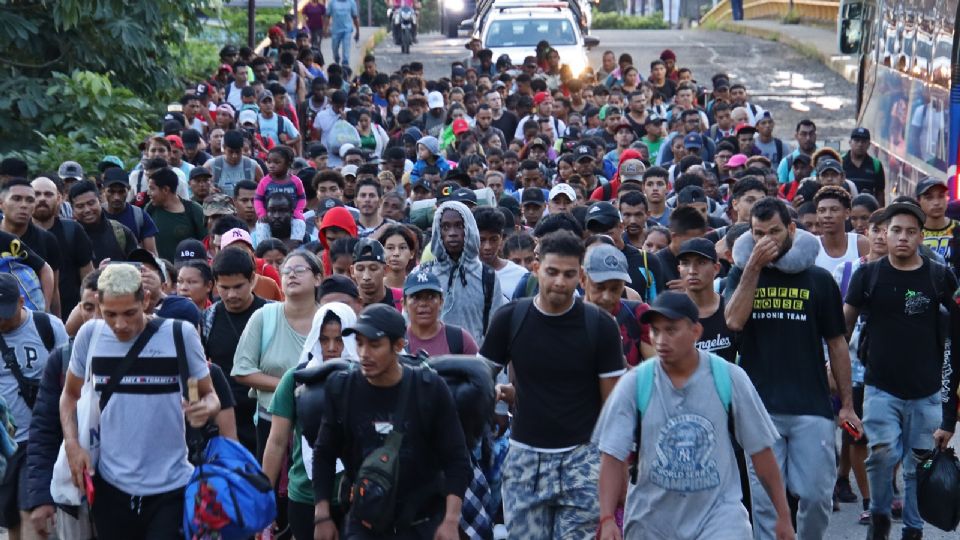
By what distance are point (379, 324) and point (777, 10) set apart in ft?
156

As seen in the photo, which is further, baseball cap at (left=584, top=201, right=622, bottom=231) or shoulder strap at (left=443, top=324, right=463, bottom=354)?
baseball cap at (left=584, top=201, right=622, bottom=231)

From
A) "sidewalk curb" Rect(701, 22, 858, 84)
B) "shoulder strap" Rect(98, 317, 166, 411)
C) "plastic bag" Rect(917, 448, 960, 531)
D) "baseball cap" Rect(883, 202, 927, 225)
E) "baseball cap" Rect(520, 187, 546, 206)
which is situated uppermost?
"baseball cap" Rect(883, 202, 927, 225)

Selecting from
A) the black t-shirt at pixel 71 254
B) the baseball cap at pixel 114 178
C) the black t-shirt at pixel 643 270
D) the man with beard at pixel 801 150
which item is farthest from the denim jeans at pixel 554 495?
the man with beard at pixel 801 150

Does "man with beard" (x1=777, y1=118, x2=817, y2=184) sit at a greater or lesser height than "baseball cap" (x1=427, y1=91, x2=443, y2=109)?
greater

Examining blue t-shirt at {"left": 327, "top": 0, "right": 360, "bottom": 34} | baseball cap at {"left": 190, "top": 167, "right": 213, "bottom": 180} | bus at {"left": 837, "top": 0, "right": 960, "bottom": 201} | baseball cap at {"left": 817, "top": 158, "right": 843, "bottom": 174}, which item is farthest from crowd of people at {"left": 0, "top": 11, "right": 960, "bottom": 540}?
blue t-shirt at {"left": 327, "top": 0, "right": 360, "bottom": 34}

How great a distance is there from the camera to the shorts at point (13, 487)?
8.43m

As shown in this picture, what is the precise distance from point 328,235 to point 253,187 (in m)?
2.57

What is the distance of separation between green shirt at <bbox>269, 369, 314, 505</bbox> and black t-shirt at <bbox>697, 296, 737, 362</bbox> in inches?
89.1

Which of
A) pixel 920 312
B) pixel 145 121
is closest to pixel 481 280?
pixel 920 312

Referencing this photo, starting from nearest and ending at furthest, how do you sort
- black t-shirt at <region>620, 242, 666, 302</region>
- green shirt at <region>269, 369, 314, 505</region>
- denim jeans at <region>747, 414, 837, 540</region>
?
green shirt at <region>269, 369, 314, 505</region>, denim jeans at <region>747, 414, 837, 540</region>, black t-shirt at <region>620, 242, 666, 302</region>

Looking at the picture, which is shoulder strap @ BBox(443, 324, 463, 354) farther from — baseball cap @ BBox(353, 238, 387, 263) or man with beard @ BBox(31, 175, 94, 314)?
man with beard @ BBox(31, 175, 94, 314)

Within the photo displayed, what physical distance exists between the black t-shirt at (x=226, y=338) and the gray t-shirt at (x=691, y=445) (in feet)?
9.70

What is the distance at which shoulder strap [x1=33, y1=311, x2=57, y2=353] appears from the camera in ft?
28.3

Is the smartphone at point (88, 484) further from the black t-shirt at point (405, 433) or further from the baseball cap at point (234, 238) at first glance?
the baseball cap at point (234, 238)
